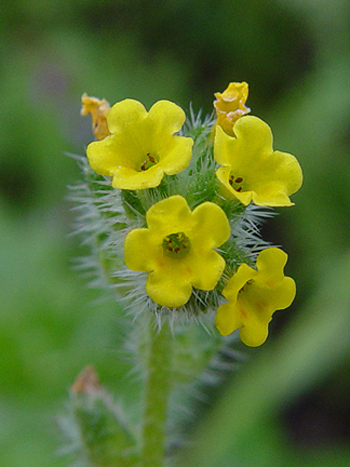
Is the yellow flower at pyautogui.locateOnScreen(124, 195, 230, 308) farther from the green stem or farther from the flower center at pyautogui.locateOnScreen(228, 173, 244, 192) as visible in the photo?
the green stem

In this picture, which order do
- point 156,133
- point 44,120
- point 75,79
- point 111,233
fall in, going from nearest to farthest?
point 156,133 < point 111,233 < point 44,120 < point 75,79

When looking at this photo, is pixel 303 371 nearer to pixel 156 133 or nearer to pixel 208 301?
pixel 208 301

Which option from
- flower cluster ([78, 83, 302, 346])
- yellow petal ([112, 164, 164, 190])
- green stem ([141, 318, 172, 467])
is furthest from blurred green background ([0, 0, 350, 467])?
yellow petal ([112, 164, 164, 190])


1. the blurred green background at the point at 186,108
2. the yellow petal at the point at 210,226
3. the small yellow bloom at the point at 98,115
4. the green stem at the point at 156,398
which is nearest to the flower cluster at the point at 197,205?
the yellow petal at the point at 210,226

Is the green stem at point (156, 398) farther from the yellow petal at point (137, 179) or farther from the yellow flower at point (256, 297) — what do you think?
the yellow petal at point (137, 179)

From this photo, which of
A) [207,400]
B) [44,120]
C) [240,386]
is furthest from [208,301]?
[44,120]

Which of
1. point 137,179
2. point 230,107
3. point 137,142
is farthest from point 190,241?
point 230,107

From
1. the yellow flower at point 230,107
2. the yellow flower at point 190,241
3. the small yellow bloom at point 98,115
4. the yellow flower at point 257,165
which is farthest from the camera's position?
the small yellow bloom at point 98,115

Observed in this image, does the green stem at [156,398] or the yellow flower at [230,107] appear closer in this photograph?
the yellow flower at [230,107]
